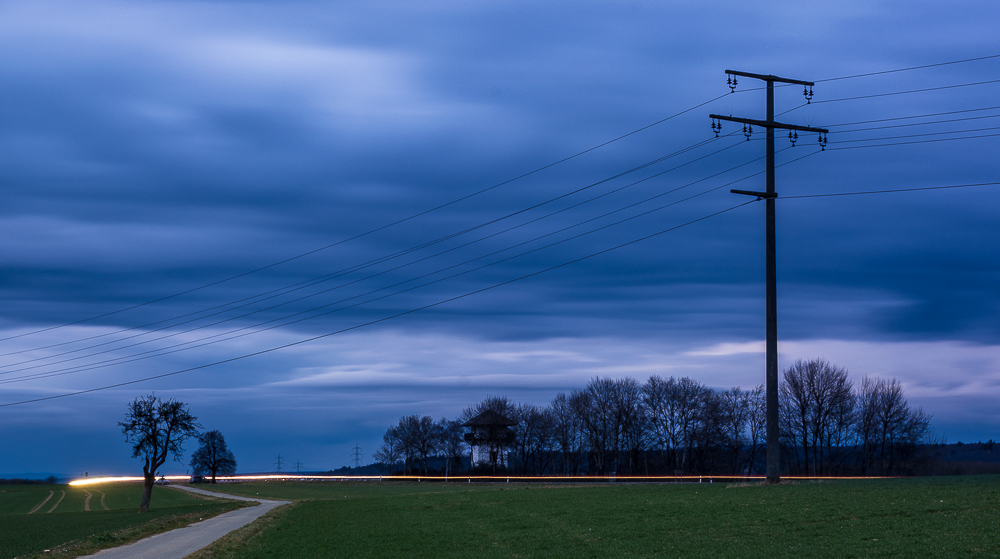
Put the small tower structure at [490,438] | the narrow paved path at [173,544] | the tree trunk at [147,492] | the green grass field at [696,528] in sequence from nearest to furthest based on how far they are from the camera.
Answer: the green grass field at [696,528], the narrow paved path at [173,544], the tree trunk at [147,492], the small tower structure at [490,438]

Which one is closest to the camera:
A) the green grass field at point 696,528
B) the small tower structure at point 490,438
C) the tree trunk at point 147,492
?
the green grass field at point 696,528

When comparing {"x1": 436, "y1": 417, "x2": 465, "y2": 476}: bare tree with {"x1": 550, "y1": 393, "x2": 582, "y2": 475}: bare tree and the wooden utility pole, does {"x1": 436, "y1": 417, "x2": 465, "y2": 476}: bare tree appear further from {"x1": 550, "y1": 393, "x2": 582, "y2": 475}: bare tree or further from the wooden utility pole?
the wooden utility pole

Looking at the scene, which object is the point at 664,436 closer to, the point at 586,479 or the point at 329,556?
the point at 586,479

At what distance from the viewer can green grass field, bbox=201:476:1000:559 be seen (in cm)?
2102

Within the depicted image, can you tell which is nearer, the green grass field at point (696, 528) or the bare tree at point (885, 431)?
the green grass field at point (696, 528)

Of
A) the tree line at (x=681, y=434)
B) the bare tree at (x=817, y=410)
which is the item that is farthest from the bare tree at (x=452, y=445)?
the bare tree at (x=817, y=410)

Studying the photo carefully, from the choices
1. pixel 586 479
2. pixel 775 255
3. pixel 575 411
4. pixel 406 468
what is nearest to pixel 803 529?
pixel 775 255

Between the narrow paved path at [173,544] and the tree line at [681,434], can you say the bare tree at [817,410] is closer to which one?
the tree line at [681,434]

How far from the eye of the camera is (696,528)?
27.1 meters

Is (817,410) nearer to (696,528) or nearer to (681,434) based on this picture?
(681,434)

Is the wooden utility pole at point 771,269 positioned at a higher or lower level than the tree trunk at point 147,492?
higher

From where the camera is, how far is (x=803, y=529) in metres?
23.8

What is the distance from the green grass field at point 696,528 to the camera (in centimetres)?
2102

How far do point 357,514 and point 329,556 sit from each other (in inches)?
873
